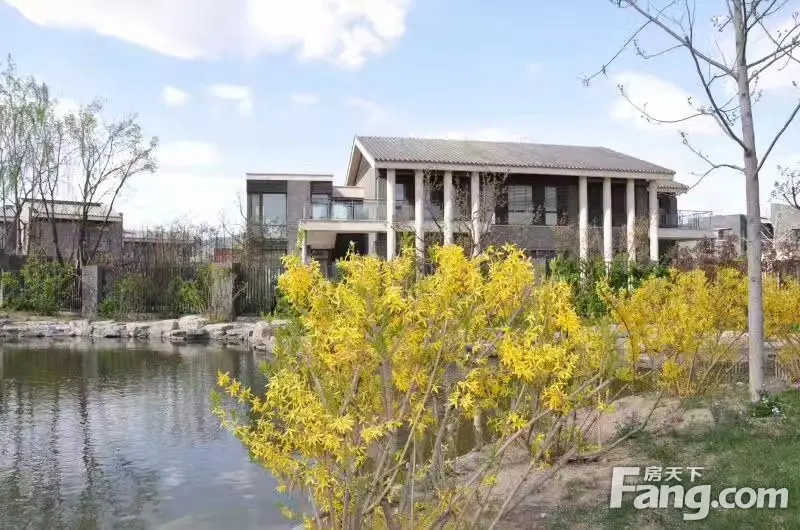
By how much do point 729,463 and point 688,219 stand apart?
81.3ft

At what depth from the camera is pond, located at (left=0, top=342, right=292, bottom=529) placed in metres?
4.73

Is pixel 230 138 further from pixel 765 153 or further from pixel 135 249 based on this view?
pixel 765 153

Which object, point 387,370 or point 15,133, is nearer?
point 387,370

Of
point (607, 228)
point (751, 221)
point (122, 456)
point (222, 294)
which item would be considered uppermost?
point (607, 228)

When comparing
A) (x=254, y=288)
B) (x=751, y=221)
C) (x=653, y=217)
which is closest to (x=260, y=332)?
(x=254, y=288)

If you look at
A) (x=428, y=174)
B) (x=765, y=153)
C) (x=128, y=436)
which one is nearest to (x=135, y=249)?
(x=428, y=174)

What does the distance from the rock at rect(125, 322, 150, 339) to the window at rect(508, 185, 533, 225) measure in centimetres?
1383

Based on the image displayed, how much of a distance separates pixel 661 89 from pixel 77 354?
39.8 ft

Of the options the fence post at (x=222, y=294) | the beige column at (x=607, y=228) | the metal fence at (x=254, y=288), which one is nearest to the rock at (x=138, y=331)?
the fence post at (x=222, y=294)

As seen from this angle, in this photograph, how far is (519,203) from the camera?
25.9m

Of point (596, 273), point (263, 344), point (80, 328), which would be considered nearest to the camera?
point (263, 344)

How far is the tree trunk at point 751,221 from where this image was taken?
6078mm

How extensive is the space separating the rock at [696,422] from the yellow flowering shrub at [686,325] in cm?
33

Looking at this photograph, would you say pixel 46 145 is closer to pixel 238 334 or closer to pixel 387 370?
pixel 238 334
